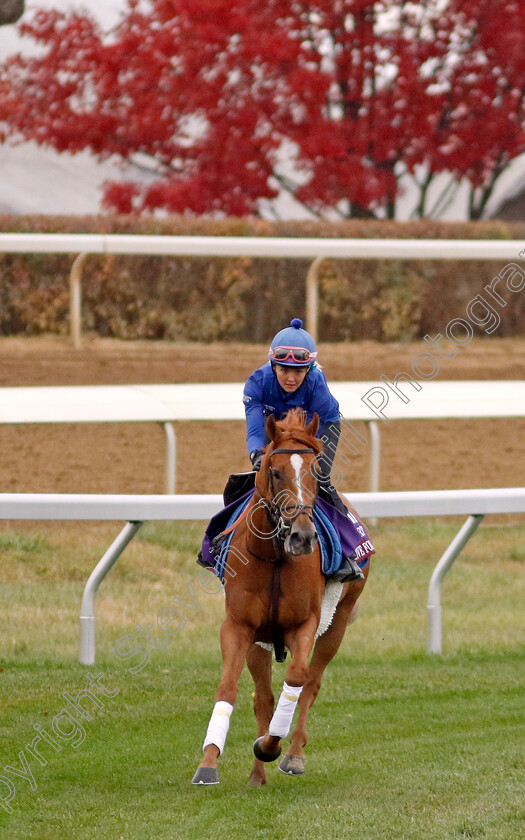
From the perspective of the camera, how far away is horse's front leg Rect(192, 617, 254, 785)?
4449mm

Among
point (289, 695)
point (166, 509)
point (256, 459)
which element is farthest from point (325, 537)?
point (166, 509)

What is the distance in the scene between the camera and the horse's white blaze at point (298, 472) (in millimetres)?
4402

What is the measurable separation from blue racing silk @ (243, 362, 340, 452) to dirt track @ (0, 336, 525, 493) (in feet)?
12.7

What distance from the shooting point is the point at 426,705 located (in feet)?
18.6

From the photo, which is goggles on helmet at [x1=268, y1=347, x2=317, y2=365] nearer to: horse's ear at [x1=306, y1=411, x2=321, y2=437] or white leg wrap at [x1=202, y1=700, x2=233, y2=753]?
horse's ear at [x1=306, y1=411, x2=321, y2=437]

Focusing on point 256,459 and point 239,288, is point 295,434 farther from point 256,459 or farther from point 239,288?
point 239,288

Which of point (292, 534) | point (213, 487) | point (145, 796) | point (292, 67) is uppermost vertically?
point (292, 67)

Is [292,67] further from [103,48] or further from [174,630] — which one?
[174,630]

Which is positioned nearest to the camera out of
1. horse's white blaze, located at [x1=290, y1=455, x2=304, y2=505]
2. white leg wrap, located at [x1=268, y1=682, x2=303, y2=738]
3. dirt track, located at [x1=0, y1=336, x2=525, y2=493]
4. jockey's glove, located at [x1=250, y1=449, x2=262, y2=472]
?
horse's white blaze, located at [x1=290, y1=455, x2=304, y2=505]

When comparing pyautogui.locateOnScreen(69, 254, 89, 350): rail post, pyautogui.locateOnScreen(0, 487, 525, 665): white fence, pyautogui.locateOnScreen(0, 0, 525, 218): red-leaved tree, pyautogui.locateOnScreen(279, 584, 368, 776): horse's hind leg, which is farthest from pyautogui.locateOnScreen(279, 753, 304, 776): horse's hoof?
pyautogui.locateOnScreen(0, 0, 525, 218): red-leaved tree

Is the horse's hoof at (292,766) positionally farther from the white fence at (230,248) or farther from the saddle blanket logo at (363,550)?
the white fence at (230,248)

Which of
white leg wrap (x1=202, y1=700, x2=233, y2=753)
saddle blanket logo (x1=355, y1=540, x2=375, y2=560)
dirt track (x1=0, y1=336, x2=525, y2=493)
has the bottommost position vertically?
dirt track (x1=0, y1=336, x2=525, y2=493)

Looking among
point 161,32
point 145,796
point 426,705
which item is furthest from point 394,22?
point 145,796

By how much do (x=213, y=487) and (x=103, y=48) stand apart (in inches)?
229
